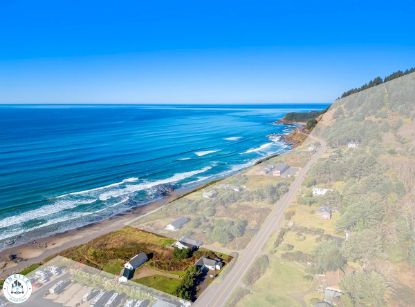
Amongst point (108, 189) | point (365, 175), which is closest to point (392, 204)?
point (365, 175)

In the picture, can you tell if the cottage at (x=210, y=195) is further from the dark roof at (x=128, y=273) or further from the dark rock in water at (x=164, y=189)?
the dark rock in water at (x=164, y=189)

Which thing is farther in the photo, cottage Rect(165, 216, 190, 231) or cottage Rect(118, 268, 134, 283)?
cottage Rect(165, 216, 190, 231)

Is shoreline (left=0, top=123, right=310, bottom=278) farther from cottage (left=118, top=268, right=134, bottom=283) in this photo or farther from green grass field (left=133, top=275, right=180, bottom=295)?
green grass field (left=133, top=275, right=180, bottom=295)

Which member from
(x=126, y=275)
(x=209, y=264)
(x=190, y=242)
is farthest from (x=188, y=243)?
(x=126, y=275)

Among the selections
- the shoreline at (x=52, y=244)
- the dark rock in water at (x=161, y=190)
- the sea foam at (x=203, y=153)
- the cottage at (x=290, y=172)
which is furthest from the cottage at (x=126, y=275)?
the sea foam at (x=203, y=153)

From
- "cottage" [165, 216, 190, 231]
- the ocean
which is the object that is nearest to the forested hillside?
"cottage" [165, 216, 190, 231]

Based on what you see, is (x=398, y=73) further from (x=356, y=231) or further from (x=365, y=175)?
(x=356, y=231)
